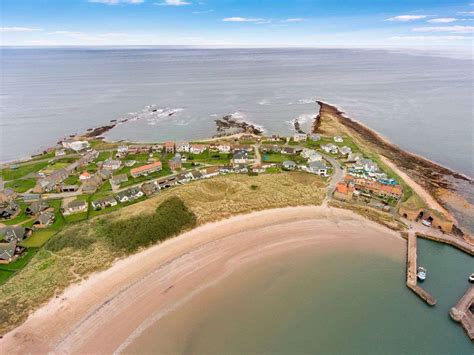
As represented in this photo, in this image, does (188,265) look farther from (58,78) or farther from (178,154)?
(58,78)

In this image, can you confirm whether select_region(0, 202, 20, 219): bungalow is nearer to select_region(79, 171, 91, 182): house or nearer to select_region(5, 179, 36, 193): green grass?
select_region(5, 179, 36, 193): green grass

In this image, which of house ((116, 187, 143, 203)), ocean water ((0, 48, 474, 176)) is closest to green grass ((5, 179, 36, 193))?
house ((116, 187, 143, 203))

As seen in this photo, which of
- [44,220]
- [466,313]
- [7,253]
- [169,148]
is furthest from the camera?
[169,148]

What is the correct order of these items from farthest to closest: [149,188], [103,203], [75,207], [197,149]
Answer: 1. [197,149]
2. [149,188]
3. [103,203]
4. [75,207]

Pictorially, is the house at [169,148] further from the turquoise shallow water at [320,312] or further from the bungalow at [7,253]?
the turquoise shallow water at [320,312]

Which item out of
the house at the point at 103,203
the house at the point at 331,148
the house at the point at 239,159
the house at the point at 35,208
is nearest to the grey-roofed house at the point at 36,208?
the house at the point at 35,208

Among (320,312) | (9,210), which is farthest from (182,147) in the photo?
(320,312)

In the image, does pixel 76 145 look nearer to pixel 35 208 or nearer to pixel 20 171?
pixel 20 171

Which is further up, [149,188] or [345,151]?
[149,188]
